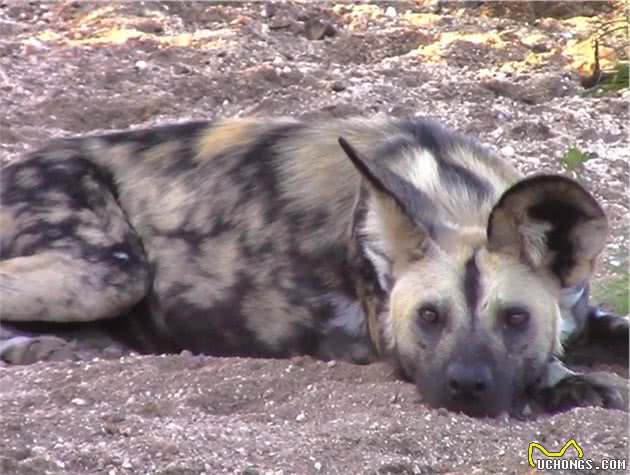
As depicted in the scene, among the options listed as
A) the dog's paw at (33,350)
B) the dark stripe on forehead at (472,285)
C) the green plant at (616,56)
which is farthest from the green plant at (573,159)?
the dog's paw at (33,350)

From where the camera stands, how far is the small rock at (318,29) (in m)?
6.02

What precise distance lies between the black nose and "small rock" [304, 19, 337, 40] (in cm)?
317

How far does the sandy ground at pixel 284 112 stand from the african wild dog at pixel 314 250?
0.17m

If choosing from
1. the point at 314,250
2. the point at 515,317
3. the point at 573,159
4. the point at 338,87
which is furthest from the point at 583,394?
the point at 338,87

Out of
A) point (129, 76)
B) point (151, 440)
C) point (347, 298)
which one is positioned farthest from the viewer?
point (129, 76)

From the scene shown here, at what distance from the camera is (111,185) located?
12.9ft

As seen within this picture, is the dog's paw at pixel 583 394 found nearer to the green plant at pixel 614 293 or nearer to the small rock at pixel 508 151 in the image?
the green plant at pixel 614 293

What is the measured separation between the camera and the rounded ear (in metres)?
3.04

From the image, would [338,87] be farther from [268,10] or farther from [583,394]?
[583,394]

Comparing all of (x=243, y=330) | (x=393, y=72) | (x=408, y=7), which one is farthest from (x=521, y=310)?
(x=408, y=7)

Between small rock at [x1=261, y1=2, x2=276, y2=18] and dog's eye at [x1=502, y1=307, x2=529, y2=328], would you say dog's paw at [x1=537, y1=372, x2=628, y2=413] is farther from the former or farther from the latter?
small rock at [x1=261, y1=2, x2=276, y2=18]

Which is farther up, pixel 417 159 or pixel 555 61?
pixel 417 159

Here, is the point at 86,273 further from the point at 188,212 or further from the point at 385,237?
the point at 385,237

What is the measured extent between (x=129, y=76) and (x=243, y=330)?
2071mm
